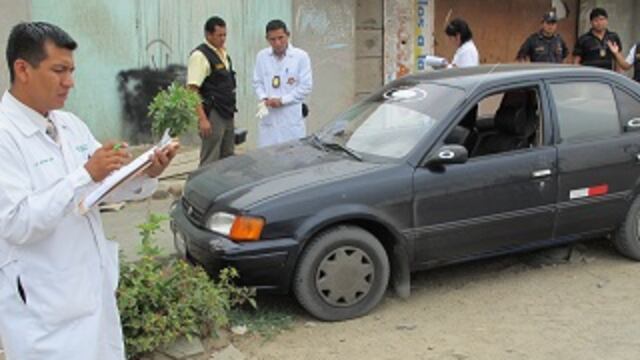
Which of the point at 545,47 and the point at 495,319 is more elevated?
the point at 545,47

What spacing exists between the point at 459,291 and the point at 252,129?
5.23 meters

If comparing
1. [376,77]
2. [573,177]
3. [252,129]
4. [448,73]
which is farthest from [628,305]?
[376,77]

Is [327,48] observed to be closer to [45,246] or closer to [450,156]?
[450,156]

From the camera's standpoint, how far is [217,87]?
22.3 ft

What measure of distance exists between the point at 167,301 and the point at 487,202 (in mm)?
2232

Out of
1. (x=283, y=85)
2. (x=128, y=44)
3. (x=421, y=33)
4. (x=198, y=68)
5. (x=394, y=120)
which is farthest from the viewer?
(x=421, y=33)

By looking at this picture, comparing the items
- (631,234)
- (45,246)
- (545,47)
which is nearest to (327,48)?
(545,47)

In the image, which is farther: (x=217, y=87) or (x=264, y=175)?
(x=217, y=87)

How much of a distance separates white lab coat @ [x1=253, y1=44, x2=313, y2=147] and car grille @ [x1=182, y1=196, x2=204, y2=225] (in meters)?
2.13

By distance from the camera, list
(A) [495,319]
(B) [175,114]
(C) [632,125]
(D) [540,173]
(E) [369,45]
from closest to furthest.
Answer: (B) [175,114], (A) [495,319], (D) [540,173], (C) [632,125], (E) [369,45]

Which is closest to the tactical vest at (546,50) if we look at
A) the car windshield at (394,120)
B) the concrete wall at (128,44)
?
the car windshield at (394,120)

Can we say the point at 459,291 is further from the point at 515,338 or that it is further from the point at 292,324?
Answer: the point at 292,324

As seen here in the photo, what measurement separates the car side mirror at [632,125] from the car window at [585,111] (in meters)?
0.08

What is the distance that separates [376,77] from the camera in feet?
35.9
